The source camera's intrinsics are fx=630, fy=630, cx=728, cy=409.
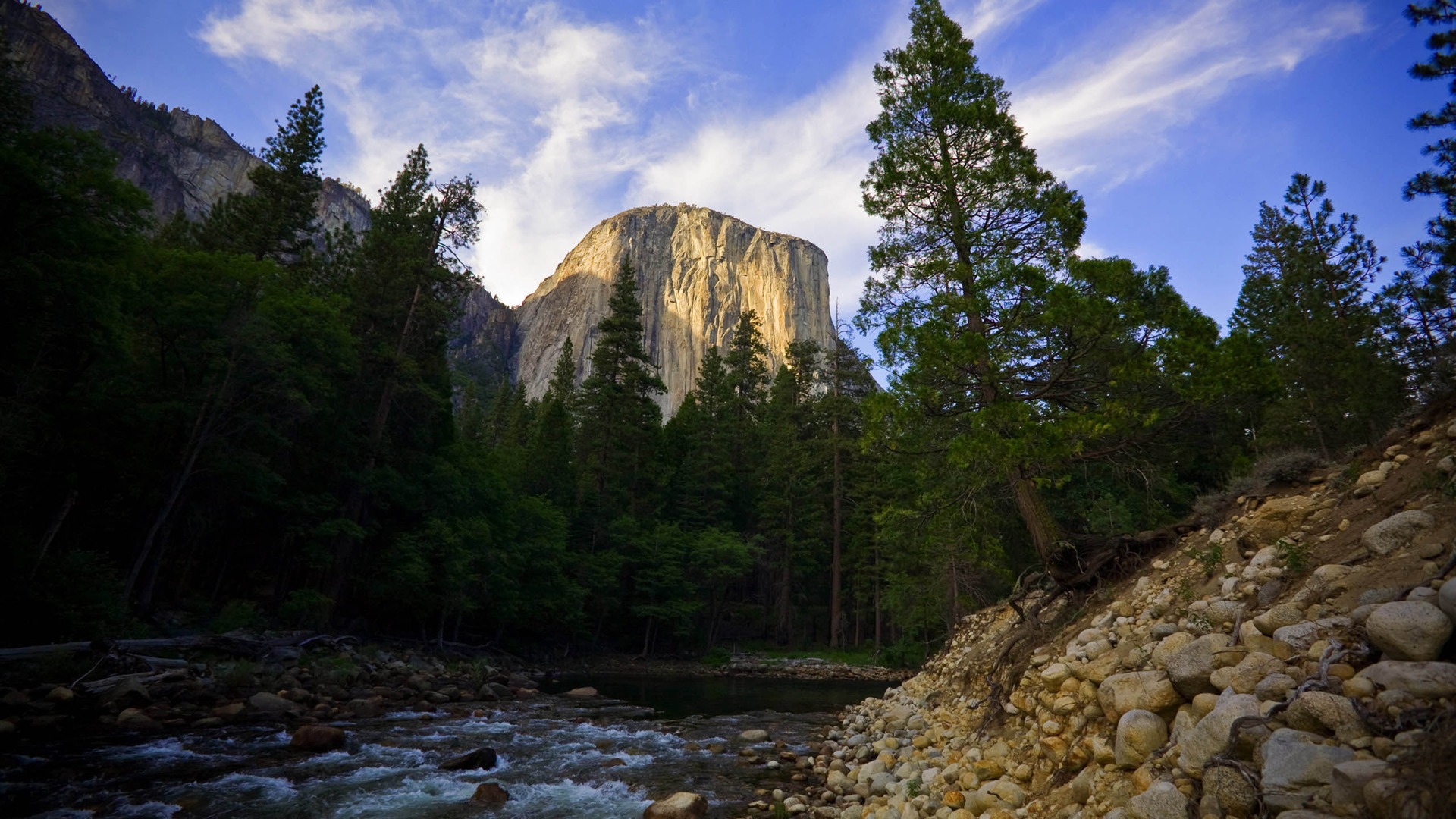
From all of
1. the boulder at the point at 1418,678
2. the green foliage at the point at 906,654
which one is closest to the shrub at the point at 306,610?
the boulder at the point at 1418,678

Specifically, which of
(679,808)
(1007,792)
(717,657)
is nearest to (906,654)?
(717,657)

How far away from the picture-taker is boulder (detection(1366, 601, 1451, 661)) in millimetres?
3043

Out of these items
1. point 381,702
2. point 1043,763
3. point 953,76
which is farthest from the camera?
point 381,702

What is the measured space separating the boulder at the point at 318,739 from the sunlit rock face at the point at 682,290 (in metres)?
98.0

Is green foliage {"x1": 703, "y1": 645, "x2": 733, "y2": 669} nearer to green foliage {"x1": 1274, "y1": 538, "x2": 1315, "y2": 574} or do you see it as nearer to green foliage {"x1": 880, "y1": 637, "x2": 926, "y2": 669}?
green foliage {"x1": 880, "y1": 637, "x2": 926, "y2": 669}

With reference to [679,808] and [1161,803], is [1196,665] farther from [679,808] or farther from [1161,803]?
[679,808]

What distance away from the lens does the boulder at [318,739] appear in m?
9.38

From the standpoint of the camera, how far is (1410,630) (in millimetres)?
3113

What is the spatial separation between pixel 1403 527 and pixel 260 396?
21637mm

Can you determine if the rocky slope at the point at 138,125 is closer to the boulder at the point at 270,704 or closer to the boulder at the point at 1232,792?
the boulder at the point at 270,704

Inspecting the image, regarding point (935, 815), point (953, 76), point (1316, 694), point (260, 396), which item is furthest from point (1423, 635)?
point (260, 396)

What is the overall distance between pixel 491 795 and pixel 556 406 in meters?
30.7

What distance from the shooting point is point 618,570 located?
1314 inches

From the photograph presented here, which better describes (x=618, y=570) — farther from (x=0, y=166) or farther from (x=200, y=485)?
(x=0, y=166)
